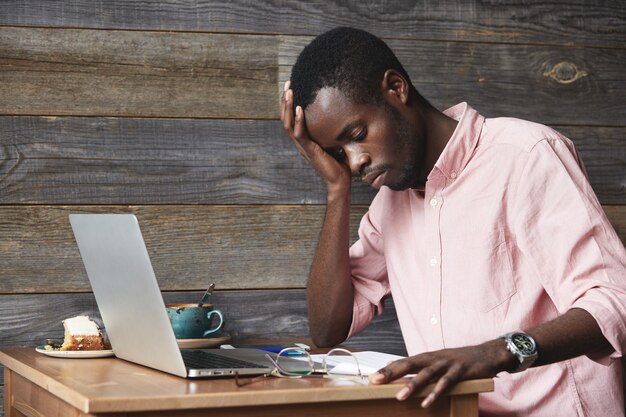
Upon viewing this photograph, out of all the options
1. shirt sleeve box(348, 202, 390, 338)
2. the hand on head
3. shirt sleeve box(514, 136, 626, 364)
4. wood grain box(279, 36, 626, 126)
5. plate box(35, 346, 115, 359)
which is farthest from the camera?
wood grain box(279, 36, 626, 126)

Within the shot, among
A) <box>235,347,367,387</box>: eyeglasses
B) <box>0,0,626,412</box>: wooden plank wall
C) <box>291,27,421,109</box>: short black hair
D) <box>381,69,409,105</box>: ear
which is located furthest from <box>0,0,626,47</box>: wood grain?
<box>235,347,367,387</box>: eyeglasses

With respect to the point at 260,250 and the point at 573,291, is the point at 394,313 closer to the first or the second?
the point at 260,250

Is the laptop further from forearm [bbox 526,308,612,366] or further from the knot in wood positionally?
the knot in wood

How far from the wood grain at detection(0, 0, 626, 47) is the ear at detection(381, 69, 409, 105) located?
0.49 meters

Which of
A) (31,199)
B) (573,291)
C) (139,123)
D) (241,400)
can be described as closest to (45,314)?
(31,199)

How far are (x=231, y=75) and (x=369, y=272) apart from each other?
538mm

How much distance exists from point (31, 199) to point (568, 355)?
1.17m

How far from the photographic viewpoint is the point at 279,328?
2053 mm

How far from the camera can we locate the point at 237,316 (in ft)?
6.64

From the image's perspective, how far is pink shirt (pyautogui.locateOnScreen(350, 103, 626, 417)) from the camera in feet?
4.62

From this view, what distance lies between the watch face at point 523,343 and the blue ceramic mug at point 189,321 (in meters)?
0.70

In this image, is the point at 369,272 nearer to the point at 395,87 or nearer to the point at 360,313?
the point at 360,313

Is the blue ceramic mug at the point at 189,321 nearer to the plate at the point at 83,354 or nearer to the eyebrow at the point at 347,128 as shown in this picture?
the plate at the point at 83,354

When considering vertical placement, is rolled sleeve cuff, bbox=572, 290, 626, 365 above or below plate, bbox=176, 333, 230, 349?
above
